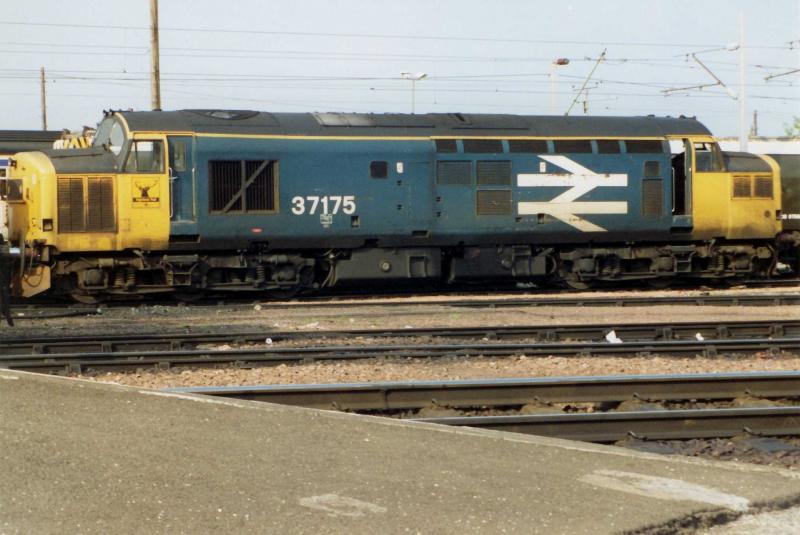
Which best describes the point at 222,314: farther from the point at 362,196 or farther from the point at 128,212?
the point at 362,196

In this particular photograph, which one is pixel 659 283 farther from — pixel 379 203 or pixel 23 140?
pixel 23 140

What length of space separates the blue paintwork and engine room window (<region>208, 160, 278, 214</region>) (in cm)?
11

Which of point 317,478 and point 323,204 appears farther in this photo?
point 323,204

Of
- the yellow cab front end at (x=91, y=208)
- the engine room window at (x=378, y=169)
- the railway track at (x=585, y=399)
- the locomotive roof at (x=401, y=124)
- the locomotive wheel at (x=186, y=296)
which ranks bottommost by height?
the railway track at (x=585, y=399)

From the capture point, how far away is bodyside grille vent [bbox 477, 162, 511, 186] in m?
19.2

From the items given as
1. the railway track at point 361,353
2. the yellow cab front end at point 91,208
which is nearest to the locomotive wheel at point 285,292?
the yellow cab front end at point 91,208

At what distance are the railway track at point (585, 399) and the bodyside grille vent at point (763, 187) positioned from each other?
12330 mm

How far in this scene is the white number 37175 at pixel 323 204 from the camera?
1838 cm

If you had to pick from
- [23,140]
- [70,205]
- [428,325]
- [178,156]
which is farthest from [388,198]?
[23,140]

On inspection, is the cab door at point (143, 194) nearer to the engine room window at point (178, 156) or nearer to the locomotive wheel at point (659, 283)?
the engine room window at point (178, 156)

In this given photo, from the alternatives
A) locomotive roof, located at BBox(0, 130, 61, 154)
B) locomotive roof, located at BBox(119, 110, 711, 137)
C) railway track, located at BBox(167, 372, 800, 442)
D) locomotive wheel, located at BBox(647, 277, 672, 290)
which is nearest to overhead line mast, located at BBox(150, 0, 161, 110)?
locomotive roof, located at BBox(0, 130, 61, 154)

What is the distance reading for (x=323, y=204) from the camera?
18484 millimetres

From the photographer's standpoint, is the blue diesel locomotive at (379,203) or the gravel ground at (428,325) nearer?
the gravel ground at (428,325)

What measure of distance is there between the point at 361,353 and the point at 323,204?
24.4ft
